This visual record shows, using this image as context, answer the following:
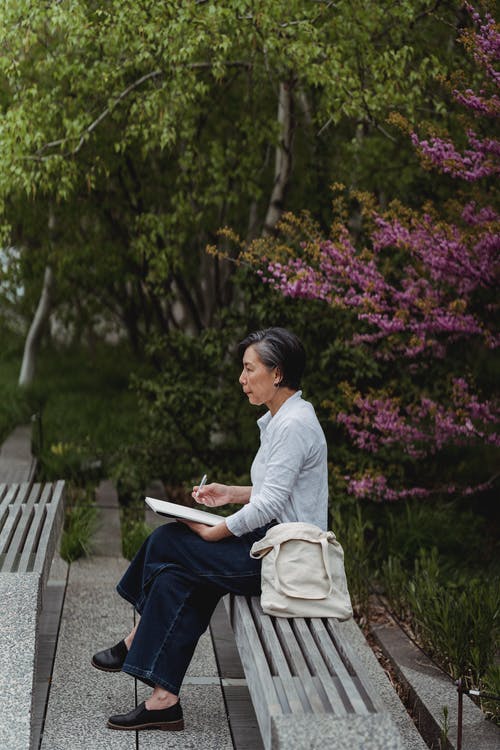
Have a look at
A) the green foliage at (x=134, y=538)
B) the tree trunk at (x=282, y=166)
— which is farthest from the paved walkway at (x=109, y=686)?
the tree trunk at (x=282, y=166)

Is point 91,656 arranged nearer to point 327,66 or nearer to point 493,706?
point 493,706

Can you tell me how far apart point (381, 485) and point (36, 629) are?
10.9 ft

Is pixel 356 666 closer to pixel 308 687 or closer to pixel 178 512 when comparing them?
pixel 308 687

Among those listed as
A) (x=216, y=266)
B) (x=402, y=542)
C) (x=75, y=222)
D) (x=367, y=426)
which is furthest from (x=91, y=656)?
(x=75, y=222)

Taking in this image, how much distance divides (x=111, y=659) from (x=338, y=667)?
1363mm

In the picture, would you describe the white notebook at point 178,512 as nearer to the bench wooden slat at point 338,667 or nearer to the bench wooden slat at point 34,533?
the bench wooden slat at point 338,667

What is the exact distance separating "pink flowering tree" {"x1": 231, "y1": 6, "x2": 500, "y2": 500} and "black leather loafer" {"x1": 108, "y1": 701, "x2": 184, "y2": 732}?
3002 millimetres

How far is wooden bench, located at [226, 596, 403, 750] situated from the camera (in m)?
2.82

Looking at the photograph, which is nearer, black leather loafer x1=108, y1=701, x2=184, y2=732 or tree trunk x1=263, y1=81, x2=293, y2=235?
→ black leather loafer x1=108, y1=701, x2=184, y2=732

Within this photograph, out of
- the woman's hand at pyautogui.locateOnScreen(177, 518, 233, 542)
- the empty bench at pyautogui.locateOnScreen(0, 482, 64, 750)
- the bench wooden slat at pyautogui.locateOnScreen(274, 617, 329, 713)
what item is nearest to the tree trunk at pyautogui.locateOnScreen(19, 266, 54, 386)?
the empty bench at pyautogui.locateOnScreen(0, 482, 64, 750)

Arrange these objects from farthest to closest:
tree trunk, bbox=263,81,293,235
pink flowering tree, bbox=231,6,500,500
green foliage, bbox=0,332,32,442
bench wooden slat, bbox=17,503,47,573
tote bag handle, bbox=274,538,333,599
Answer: green foliage, bbox=0,332,32,442 < tree trunk, bbox=263,81,293,235 < pink flowering tree, bbox=231,6,500,500 < bench wooden slat, bbox=17,503,47,573 < tote bag handle, bbox=274,538,333,599

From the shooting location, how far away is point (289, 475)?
3754mm

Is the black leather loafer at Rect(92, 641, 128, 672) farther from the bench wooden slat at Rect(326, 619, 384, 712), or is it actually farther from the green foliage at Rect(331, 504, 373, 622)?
the green foliage at Rect(331, 504, 373, 622)

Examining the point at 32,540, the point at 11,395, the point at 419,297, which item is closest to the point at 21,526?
the point at 32,540
